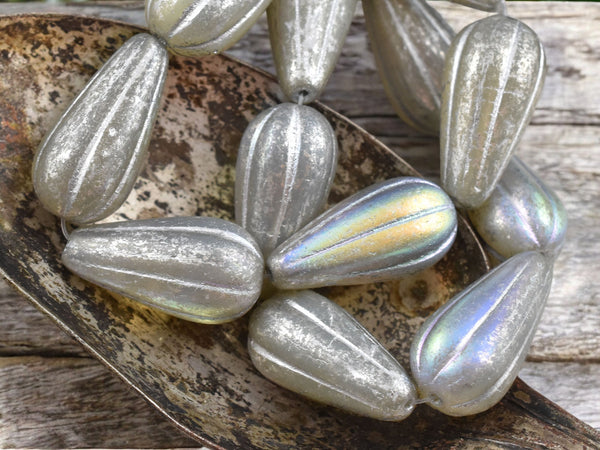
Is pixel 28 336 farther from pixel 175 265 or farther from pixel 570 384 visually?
pixel 570 384

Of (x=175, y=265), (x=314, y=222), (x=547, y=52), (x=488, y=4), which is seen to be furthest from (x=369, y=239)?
(x=547, y=52)

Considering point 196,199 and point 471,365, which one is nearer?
point 471,365

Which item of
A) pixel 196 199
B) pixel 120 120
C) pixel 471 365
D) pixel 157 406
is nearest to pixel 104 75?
pixel 120 120

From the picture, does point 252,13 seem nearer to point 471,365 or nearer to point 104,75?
point 104,75

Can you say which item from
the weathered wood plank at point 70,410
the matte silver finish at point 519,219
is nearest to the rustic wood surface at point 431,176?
the weathered wood plank at point 70,410

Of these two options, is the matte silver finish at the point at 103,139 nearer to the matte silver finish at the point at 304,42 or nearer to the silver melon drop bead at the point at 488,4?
the matte silver finish at the point at 304,42

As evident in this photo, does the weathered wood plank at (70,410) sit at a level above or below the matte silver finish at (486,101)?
below
